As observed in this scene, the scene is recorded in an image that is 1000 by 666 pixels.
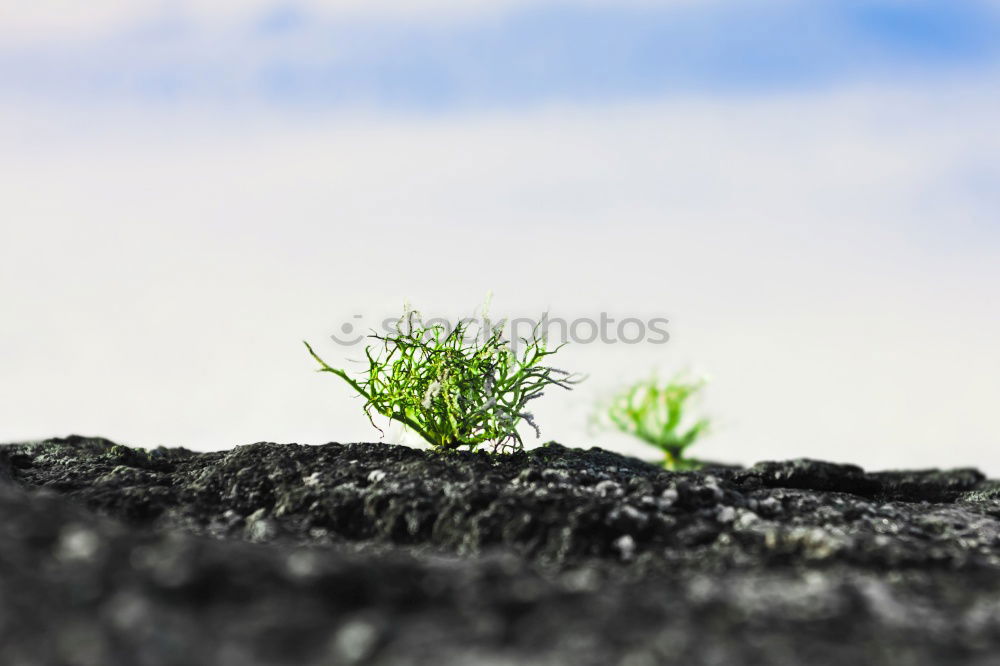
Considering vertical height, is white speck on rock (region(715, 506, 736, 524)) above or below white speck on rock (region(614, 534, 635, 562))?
above

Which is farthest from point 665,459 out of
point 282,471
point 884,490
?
point 282,471

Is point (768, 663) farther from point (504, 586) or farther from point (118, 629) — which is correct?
point (118, 629)

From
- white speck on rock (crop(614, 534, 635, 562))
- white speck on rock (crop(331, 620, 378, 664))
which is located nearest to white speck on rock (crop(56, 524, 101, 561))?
white speck on rock (crop(331, 620, 378, 664))

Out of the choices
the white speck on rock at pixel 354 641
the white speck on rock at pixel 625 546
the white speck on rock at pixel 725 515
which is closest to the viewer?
the white speck on rock at pixel 354 641

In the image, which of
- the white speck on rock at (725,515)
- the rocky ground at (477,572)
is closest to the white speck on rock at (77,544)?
the rocky ground at (477,572)

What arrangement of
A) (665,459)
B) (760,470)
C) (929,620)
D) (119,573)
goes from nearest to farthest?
1. (119,573)
2. (929,620)
3. (760,470)
4. (665,459)

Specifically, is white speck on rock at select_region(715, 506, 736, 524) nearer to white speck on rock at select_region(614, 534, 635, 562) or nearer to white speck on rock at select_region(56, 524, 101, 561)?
white speck on rock at select_region(614, 534, 635, 562)

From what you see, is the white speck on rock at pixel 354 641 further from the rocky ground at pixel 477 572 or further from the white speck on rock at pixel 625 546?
the white speck on rock at pixel 625 546

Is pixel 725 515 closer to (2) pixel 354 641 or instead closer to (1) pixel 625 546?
(1) pixel 625 546
